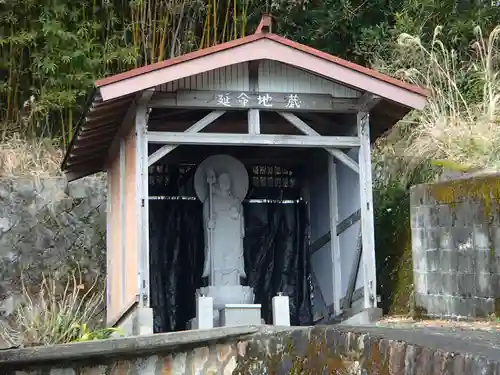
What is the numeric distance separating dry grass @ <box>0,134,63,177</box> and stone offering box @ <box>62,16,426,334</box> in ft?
5.74

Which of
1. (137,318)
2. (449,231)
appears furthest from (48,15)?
(449,231)

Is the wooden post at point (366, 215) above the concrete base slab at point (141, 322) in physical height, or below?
above

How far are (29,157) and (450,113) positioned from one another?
6.23m

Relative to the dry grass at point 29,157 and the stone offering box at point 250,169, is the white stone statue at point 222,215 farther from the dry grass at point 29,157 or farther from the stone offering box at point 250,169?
the dry grass at point 29,157

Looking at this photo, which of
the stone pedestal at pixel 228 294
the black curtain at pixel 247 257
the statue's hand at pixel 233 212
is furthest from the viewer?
the black curtain at pixel 247 257

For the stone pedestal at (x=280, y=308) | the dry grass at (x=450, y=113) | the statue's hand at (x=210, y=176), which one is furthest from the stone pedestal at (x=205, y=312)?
the dry grass at (x=450, y=113)

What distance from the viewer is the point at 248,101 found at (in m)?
8.98

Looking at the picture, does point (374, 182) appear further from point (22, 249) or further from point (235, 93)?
point (22, 249)

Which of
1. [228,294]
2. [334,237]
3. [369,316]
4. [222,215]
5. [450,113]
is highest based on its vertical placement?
[450,113]

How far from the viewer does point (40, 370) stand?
753 centimetres

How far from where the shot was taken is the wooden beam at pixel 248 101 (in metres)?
8.88

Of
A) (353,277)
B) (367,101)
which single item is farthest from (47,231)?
(367,101)

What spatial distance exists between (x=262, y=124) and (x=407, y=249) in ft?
7.20

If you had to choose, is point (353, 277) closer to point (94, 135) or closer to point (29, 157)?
point (94, 135)
